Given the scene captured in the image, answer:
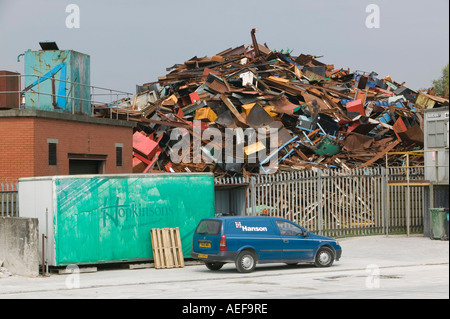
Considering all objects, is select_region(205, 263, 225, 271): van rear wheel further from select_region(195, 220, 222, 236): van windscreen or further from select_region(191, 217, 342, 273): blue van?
select_region(195, 220, 222, 236): van windscreen

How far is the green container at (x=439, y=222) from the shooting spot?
26.4 meters

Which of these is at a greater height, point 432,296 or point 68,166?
point 68,166

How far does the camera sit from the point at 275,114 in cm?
3650

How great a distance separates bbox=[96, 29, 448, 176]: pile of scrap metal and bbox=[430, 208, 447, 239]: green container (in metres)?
7.06

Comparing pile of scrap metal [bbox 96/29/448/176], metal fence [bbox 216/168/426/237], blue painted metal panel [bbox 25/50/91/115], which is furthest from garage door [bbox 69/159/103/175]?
metal fence [bbox 216/168/426/237]

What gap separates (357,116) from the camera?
1463 inches

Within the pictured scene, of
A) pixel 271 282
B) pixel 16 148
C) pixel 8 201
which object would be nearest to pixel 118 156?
pixel 16 148

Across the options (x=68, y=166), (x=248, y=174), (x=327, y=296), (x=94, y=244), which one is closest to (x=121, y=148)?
(x=68, y=166)

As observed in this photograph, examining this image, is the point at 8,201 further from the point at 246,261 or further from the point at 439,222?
the point at 439,222

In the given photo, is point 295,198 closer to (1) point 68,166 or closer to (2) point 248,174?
(2) point 248,174

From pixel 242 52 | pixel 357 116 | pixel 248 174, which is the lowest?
pixel 248 174

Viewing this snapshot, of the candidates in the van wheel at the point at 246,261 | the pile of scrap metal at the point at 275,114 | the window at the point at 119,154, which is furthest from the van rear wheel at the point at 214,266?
the pile of scrap metal at the point at 275,114

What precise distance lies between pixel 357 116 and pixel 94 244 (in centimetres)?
2090

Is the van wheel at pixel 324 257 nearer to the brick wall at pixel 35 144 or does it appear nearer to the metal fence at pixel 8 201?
the metal fence at pixel 8 201
